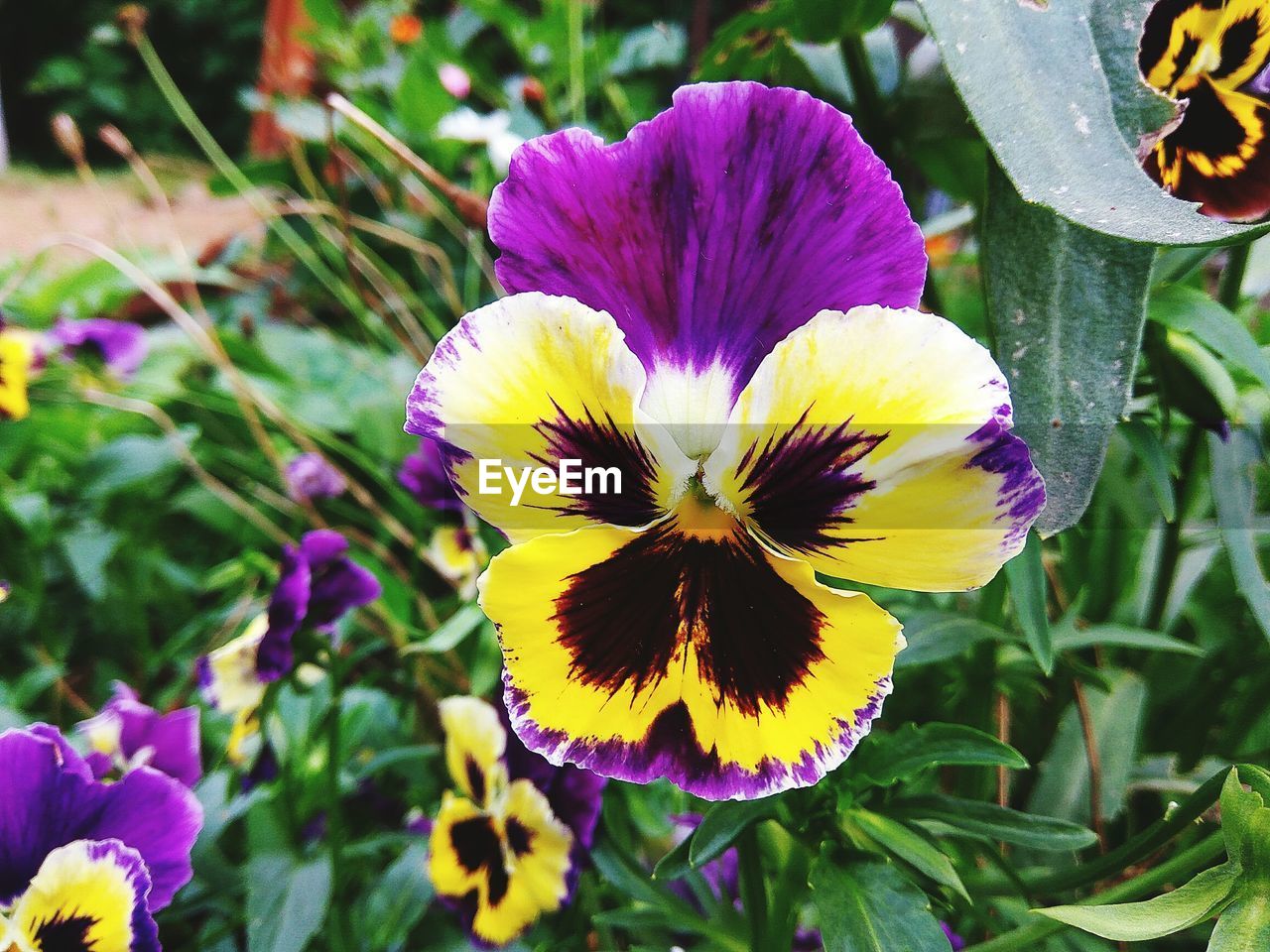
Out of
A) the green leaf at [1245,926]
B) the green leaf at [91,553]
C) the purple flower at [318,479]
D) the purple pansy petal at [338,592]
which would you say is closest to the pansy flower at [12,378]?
the green leaf at [91,553]

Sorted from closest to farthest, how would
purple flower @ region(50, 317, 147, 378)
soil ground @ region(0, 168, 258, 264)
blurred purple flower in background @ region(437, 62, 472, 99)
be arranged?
purple flower @ region(50, 317, 147, 378) → blurred purple flower in background @ region(437, 62, 472, 99) → soil ground @ region(0, 168, 258, 264)

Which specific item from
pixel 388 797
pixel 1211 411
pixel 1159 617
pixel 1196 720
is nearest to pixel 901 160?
pixel 1211 411

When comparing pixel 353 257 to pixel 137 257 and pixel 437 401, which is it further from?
pixel 137 257

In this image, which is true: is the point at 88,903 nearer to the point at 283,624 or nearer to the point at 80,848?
the point at 80,848

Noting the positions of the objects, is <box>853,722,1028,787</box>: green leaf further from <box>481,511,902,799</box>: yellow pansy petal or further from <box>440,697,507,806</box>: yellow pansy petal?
<box>440,697,507,806</box>: yellow pansy petal

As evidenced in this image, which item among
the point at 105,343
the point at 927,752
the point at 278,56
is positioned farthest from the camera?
the point at 278,56

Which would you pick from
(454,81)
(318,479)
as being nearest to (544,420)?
(318,479)

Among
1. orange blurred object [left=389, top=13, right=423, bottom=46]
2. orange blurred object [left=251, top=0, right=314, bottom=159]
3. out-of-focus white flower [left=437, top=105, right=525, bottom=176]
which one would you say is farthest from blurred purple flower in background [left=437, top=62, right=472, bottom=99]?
orange blurred object [left=389, top=13, right=423, bottom=46]
